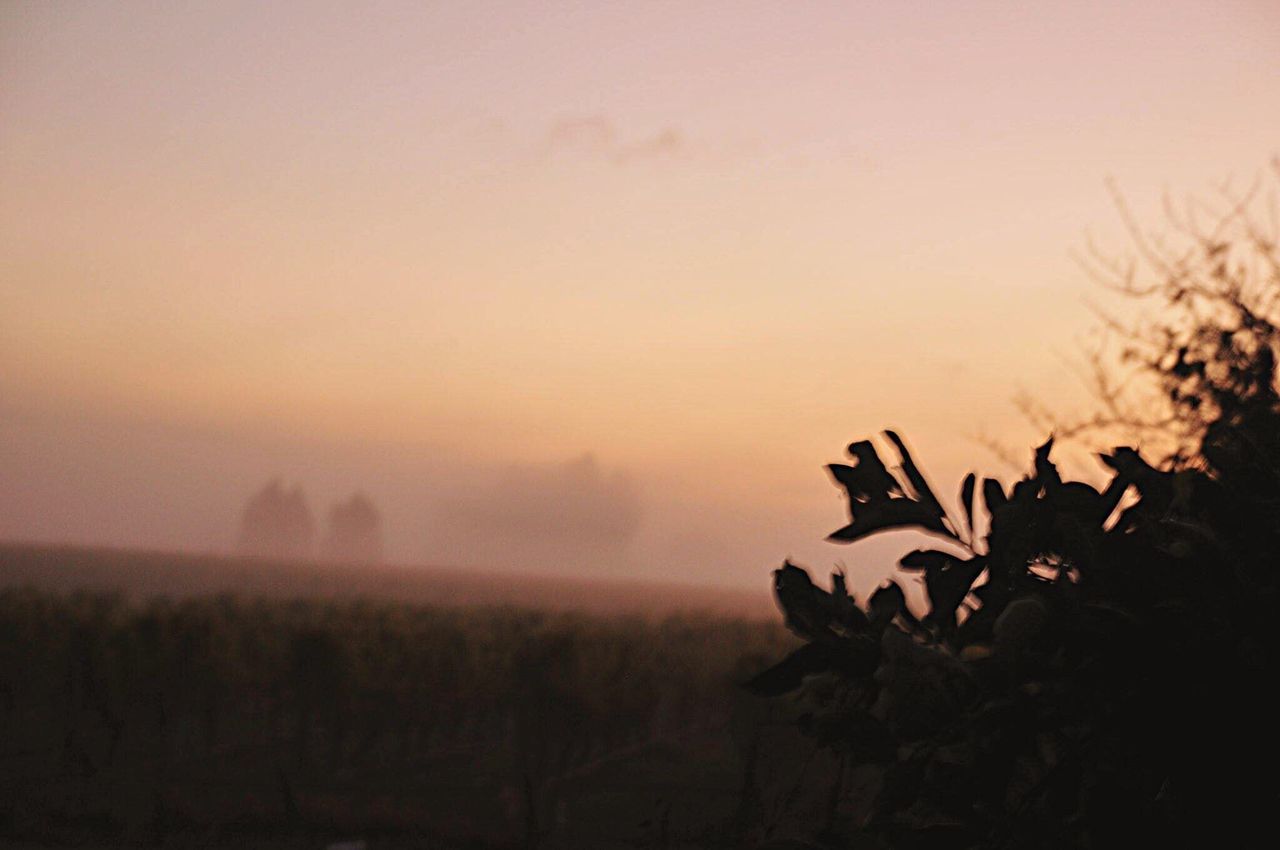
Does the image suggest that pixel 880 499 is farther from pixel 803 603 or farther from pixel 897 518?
pixel 803 603

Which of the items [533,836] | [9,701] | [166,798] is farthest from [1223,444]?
[9,701]

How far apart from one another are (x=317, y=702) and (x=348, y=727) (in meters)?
1.03

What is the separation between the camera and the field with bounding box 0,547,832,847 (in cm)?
2177

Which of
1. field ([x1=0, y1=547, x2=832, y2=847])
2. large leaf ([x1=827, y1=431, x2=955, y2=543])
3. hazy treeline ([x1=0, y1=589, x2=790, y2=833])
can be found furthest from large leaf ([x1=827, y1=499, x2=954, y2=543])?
Result: hazy treeline ([x1=0, y1=589, x2=790, y2=833])

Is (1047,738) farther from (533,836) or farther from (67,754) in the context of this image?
(67,754)

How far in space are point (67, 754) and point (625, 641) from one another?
14.2 metres

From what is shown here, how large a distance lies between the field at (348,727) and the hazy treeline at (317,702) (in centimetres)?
6

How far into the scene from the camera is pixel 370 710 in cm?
2791

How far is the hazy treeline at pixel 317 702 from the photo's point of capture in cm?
2533

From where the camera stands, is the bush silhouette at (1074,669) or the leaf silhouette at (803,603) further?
the leaf silhouette at (803,603)

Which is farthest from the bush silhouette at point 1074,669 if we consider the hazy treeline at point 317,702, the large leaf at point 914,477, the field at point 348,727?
the hazy treeline at point 317,702

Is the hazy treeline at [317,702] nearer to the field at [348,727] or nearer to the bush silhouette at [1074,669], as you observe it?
the field at [348,727]

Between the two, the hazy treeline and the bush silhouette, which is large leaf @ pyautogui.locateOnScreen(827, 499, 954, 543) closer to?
the bush silhouette

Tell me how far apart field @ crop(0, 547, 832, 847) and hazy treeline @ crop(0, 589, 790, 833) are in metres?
0.06
